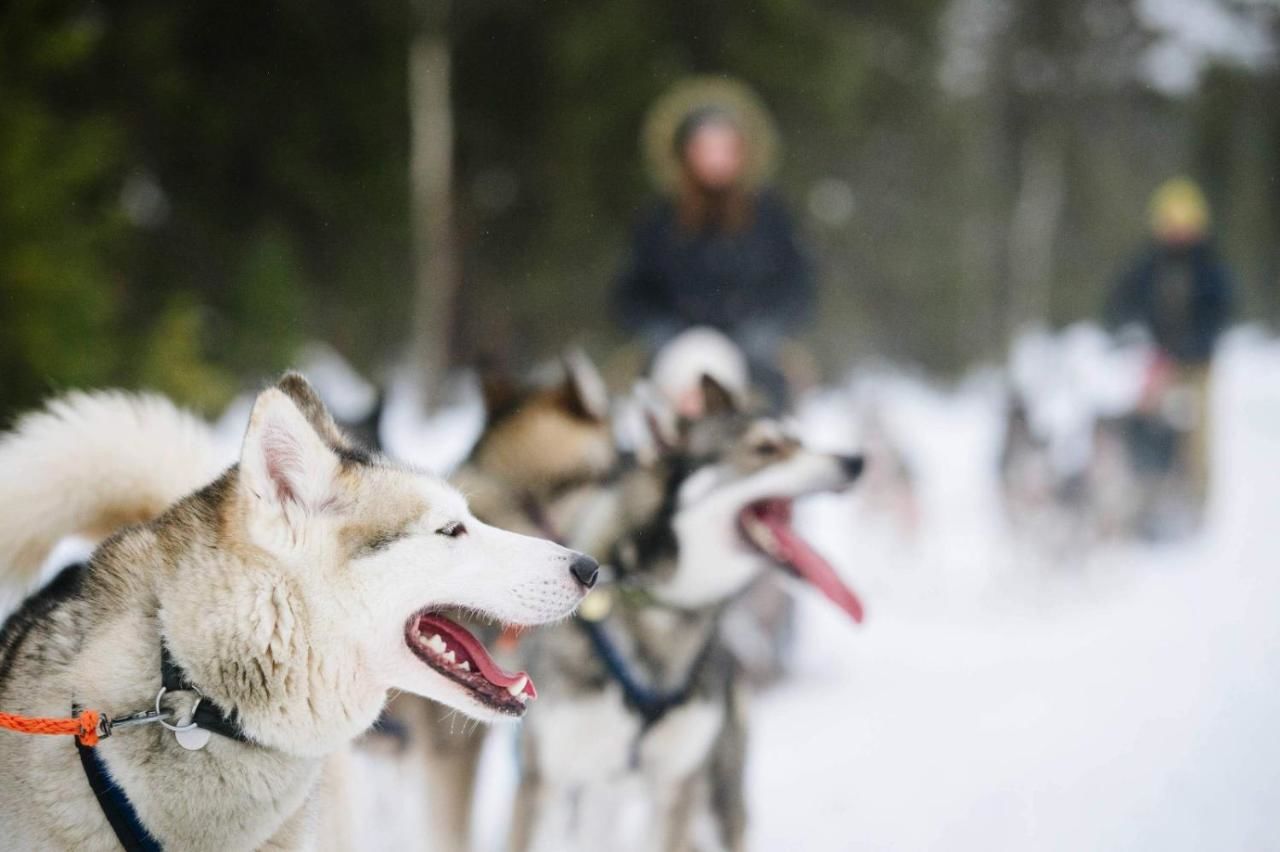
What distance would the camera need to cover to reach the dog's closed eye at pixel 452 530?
1436 millimetres

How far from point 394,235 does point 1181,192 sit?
662 centimetres

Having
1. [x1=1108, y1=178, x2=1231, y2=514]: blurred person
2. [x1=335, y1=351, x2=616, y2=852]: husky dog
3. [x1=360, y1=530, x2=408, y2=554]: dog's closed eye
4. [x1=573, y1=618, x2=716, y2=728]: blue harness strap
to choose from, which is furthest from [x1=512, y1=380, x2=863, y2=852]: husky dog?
[x1=1108, y1=178, x2=1231, y2=514]: blurred person

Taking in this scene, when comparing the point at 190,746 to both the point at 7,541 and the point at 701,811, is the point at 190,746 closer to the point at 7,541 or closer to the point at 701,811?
the point at 7,541

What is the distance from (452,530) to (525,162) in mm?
8902

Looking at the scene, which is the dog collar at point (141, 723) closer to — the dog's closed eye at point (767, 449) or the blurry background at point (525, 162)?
the dog's closed eye at point (767, 449)

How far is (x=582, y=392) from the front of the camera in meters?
2.85

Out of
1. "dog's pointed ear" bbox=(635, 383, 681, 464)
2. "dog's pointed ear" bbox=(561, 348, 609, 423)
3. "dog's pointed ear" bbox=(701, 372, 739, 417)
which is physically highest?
"dog's pointed ear" bbox=(561, 348, 609, 423)

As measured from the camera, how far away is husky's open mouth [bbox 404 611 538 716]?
1.39 meters

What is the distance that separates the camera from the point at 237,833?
4.56ft

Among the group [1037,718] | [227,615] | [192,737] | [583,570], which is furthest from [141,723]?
[1037,718]

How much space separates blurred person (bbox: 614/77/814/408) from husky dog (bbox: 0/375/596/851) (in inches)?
102

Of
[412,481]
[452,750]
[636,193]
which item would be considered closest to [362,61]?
[636,193]

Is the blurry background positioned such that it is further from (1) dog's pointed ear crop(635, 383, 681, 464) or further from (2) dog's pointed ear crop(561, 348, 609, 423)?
(1) dog's pointed ear crop(635, 383, 681, 464)

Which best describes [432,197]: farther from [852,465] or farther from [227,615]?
[227,615]
